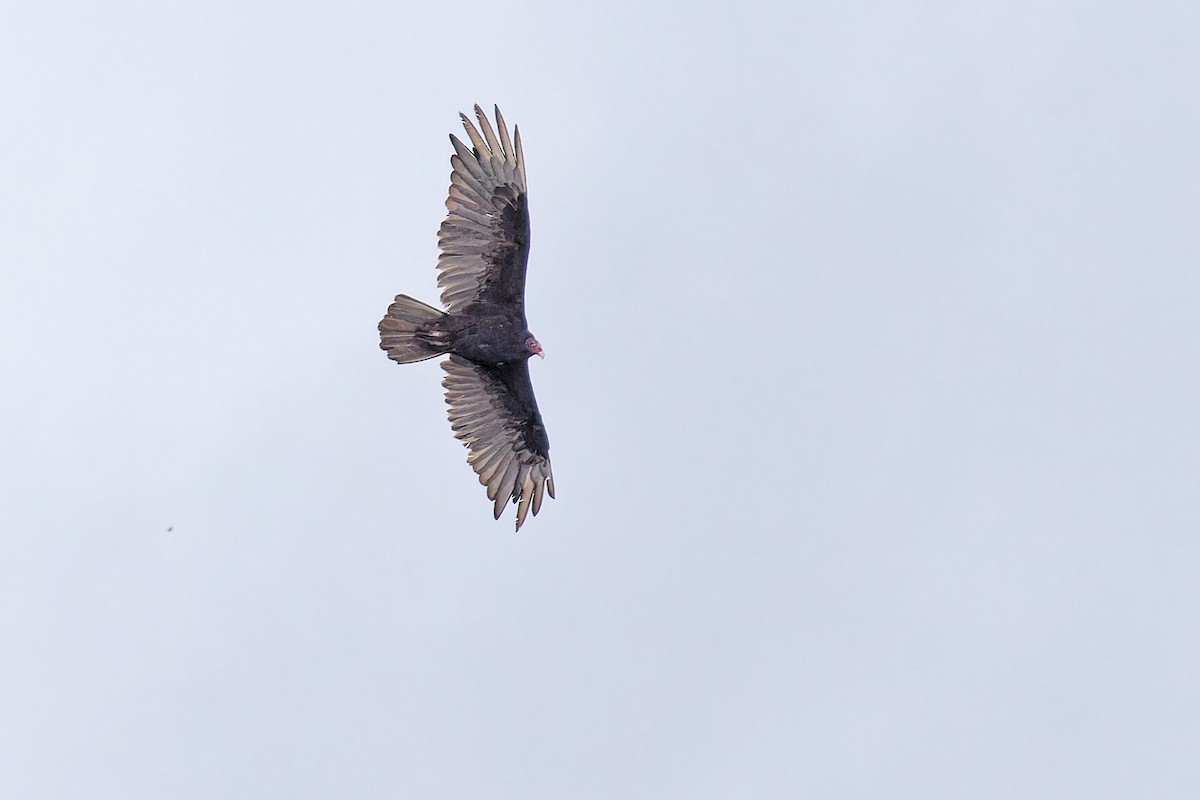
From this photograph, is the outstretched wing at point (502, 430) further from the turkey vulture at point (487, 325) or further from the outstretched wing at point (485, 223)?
the outstretched wing at point (485, 223)

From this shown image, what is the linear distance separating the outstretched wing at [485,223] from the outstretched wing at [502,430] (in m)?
1.64

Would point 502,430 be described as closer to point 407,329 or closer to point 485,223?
point 407,329

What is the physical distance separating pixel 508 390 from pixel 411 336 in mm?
2366

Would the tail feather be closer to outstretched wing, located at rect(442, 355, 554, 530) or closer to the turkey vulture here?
the turkey vulture

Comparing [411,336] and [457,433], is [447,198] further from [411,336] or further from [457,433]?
[457,433]

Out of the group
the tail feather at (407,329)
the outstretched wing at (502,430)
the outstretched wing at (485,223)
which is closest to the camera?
the outstretched wing at (485,223)

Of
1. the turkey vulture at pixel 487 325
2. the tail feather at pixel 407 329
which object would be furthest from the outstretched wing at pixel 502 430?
the tail feather at pixel 407 329

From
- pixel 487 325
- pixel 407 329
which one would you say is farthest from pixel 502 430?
pixel 407 329

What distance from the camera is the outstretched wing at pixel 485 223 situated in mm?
24328

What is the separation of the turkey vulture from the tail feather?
2cm

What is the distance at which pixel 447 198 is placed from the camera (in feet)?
80.4

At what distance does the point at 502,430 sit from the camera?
26750mm

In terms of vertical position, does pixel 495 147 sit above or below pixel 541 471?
above

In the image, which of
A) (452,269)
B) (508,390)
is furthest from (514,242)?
(508,390)
